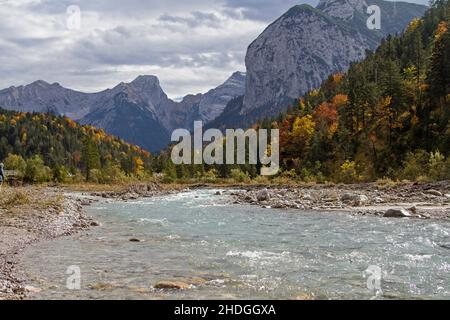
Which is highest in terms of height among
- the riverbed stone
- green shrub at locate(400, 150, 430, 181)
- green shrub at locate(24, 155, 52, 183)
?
green shrub at locate(400, 150, 430, 181)

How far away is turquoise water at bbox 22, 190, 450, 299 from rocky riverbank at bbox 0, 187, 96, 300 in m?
0.54

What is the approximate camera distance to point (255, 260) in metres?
15.2

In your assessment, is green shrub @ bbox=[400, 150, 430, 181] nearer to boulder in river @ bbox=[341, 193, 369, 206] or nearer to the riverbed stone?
the riverbed stone

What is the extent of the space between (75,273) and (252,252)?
21.7ft

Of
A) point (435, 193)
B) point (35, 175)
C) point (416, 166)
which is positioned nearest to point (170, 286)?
point (435, 193)

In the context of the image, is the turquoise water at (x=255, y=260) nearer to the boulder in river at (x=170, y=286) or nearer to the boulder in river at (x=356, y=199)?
the boulder in river at (x=170, y=286)

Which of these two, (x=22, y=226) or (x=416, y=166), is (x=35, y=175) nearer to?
(x=416, y=166)

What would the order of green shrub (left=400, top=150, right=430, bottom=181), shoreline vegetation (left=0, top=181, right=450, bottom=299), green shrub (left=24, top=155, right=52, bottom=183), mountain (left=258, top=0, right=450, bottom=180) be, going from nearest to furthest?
shoreline vegetation (left=0, top=181, right=450, bottom=299) < green shrub (left=400, top=150, right=430, bottom=181) < mountain (left=258, top=0, right=450, bottom=180) < green shrub (left=24, top=155, right=52, bottom=183)

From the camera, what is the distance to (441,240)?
1848cm

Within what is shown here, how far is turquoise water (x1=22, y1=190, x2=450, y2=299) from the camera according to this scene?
11.3 m

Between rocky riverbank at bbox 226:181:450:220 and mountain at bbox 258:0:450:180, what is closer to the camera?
rocky riverbank at bbox 226:181:450:220

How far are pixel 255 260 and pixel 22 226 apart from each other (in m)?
12.9

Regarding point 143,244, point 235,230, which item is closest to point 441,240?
point 235,230

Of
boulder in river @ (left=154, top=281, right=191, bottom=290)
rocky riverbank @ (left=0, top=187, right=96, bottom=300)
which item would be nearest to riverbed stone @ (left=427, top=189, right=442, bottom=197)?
rocky riverbank @ (left=0, top=187, right=96, bottom=300)
